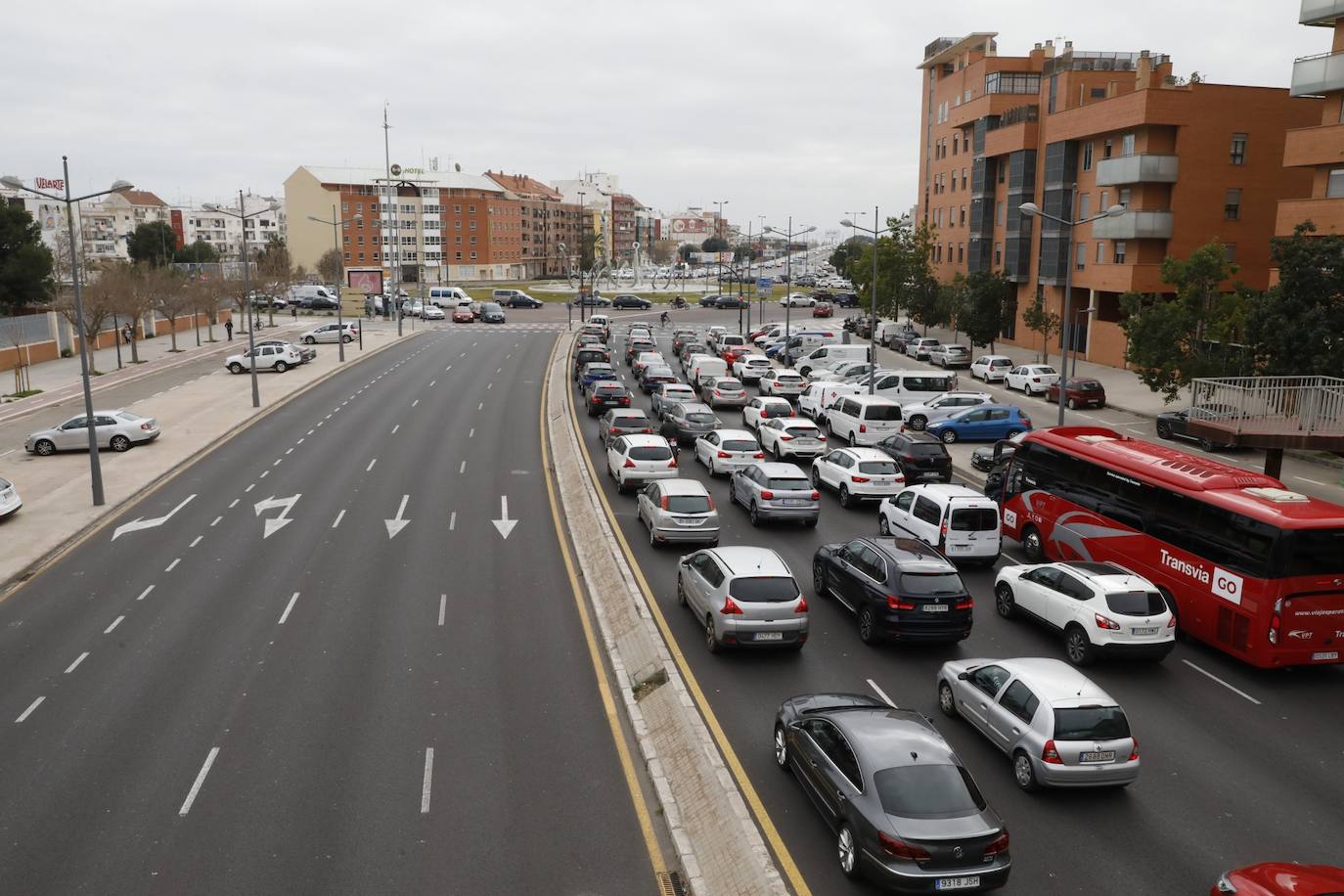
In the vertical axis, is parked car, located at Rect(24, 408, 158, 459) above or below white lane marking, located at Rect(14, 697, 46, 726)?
above

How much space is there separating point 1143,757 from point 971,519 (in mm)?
8260

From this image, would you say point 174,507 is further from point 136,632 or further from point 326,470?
point 136,632

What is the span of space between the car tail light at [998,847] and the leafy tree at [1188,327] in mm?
30844

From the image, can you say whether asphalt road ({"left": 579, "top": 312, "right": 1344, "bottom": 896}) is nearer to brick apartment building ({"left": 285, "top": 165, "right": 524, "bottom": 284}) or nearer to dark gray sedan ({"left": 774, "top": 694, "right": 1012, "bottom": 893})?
dark gray sedan ({"left": 774, "top": 694, "right": 1012, "bottom": 893})

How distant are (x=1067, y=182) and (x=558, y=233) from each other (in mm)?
135839

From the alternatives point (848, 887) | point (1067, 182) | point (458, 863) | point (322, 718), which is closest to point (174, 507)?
point (322, 718)

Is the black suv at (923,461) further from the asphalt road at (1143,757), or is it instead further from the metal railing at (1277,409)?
the asphalt road at (1143,757)

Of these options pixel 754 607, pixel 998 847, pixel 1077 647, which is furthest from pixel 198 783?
pixel 1077 647

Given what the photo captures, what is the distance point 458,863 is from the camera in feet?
34.5

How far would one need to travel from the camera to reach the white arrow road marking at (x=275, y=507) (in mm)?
24266

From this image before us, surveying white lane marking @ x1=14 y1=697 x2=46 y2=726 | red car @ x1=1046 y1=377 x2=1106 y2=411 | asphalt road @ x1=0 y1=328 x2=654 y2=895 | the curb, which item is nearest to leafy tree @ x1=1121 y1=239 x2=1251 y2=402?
red car @ x1=1046 y1=377 x2=1106 y2=411

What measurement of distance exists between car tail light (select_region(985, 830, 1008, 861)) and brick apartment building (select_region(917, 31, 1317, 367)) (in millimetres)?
44697

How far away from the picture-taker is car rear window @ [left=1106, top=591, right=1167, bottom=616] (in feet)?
52.6

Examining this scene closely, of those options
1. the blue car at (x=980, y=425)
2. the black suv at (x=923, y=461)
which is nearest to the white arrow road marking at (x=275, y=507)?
the black suv at (x=923, y=461)
